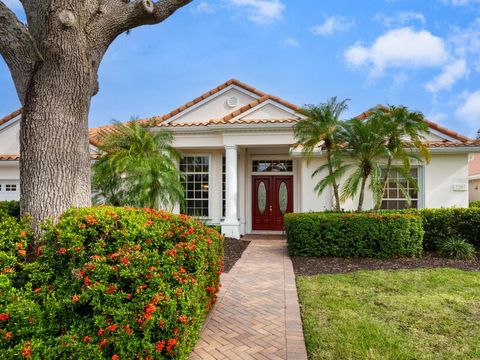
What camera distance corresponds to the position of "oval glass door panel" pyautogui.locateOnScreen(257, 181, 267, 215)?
45.3 feet

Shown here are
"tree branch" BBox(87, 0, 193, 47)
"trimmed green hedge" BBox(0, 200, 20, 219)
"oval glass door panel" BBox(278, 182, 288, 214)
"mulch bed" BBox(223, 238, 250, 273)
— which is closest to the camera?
"tree branch" BBox(87, 0, 193, 47)

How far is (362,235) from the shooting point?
332 inches

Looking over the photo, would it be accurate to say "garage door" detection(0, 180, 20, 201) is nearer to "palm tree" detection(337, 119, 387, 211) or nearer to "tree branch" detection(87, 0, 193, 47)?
"tree branch" detection(87, 0, 193, 47)

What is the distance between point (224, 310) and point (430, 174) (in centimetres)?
1058

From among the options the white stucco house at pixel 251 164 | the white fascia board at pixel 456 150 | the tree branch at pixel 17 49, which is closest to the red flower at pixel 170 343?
the tree branch at pixel 17 49

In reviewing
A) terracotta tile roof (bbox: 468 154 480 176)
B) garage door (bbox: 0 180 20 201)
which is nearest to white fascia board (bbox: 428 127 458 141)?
terracotta tile roof (bbox: 468 154 480 176)

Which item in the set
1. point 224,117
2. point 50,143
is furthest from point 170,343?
point 224,117

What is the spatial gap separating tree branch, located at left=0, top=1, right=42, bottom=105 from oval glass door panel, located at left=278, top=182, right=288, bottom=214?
10727mm

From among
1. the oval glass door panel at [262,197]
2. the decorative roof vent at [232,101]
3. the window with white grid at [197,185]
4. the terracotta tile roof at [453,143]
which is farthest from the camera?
the decorative roof vent at [232,101]

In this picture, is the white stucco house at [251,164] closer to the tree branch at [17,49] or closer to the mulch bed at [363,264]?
the mulch bed at [363,264]

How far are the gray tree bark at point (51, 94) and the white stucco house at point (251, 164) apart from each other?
21.1ft

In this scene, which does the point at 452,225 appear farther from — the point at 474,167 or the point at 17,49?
the point at 474,167

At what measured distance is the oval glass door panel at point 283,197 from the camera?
1369 centimetres

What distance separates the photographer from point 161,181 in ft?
29.1
